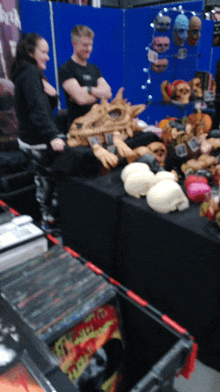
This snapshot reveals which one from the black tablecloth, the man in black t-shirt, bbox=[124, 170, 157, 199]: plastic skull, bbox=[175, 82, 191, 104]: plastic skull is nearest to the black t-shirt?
the man in black t-shirt

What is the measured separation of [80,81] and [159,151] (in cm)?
92

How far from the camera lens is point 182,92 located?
3236 mm

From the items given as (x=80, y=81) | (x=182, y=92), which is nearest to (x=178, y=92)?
(x=182, y=92)

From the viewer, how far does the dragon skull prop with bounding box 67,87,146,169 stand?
1628mm

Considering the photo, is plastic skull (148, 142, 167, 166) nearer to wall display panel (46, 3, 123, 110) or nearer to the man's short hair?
the man's short hair

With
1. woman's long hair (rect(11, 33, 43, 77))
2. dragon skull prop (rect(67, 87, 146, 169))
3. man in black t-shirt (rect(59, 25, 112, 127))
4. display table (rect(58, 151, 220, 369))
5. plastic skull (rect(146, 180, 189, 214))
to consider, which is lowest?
display table (rect(58, 151, 220, 369))

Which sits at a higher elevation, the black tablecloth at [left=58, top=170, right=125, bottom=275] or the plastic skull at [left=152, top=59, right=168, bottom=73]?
the plastic skull at [left=152, top=59, right=168, bottom=73]

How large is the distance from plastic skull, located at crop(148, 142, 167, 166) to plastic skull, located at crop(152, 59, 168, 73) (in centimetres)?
253

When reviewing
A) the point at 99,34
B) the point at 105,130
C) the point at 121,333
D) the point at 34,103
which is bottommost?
the point at 121,333

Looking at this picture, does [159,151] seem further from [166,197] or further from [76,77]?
[76,77]

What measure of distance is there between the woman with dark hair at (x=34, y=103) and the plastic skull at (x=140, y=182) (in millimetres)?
535

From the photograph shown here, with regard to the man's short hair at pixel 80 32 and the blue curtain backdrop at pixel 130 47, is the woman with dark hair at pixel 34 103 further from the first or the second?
the blue curtain backdrop at pixel 130 47

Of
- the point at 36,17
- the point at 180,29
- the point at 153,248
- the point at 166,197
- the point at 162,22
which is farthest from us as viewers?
the point at 180,29

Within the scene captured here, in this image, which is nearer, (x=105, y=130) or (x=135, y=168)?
(x=135, y=168)
